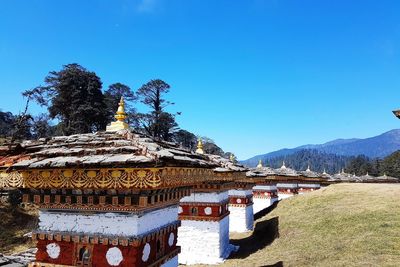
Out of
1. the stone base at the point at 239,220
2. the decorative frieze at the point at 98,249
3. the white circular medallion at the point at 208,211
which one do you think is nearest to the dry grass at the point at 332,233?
the stone base at the point at 239,220

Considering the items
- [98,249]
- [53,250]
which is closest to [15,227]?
[53,250]

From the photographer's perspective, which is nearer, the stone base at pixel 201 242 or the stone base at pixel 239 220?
the stone base at pixel 201 242

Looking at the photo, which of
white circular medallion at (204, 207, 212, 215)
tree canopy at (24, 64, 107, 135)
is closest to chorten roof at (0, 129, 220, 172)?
white circular medallion at (204, 207, 212, 215)

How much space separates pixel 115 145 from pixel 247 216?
18.1 m

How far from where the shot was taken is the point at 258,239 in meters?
18.8

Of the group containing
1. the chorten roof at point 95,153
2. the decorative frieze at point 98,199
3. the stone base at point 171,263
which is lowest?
the stone base at point 171,263

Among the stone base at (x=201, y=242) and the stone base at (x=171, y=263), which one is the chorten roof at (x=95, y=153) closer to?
the stone base at (x=171, y=263)

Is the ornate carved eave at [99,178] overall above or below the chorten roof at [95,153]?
below

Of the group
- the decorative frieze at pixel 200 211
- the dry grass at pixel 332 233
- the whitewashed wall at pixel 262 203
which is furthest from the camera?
the whitewashed wall at pixel 262 203

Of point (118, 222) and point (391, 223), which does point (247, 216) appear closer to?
point (391, 223)

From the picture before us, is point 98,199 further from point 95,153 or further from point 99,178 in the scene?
point 95,153

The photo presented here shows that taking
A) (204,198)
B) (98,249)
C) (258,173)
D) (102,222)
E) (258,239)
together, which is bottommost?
(258,239)

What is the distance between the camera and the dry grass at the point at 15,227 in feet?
79.9

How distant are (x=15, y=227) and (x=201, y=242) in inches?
784
